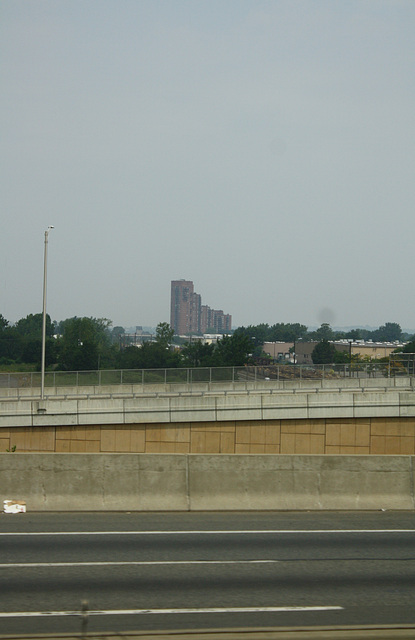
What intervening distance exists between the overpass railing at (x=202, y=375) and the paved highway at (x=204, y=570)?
71.7 ft

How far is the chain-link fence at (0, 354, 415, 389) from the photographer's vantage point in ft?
122

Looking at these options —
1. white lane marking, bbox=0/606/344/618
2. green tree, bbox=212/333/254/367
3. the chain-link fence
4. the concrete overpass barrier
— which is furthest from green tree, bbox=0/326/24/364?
white lane marking, bbox=0/606/344/618

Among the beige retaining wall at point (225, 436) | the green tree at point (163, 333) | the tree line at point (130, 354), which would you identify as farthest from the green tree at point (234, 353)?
the beige retaining wall at point (225, 436)

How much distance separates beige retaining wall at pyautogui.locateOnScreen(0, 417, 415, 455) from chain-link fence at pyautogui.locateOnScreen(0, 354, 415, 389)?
6014mm

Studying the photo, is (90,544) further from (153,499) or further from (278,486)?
(278,486)

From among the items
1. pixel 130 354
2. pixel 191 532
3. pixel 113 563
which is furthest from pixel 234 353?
pixel 113 563

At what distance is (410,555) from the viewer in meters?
11.8

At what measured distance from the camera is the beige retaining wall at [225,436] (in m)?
30.7

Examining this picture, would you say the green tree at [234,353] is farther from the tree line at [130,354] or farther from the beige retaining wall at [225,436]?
the beige retaining wall at [225,436]

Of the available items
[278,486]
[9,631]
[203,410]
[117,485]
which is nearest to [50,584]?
[9,631]

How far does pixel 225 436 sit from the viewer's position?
30906 millimetres

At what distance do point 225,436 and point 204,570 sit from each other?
66.6 ft

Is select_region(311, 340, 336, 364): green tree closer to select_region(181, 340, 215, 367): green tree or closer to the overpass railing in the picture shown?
select_region(181, 340, 215, 367): green tree

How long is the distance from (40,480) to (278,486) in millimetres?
5127
